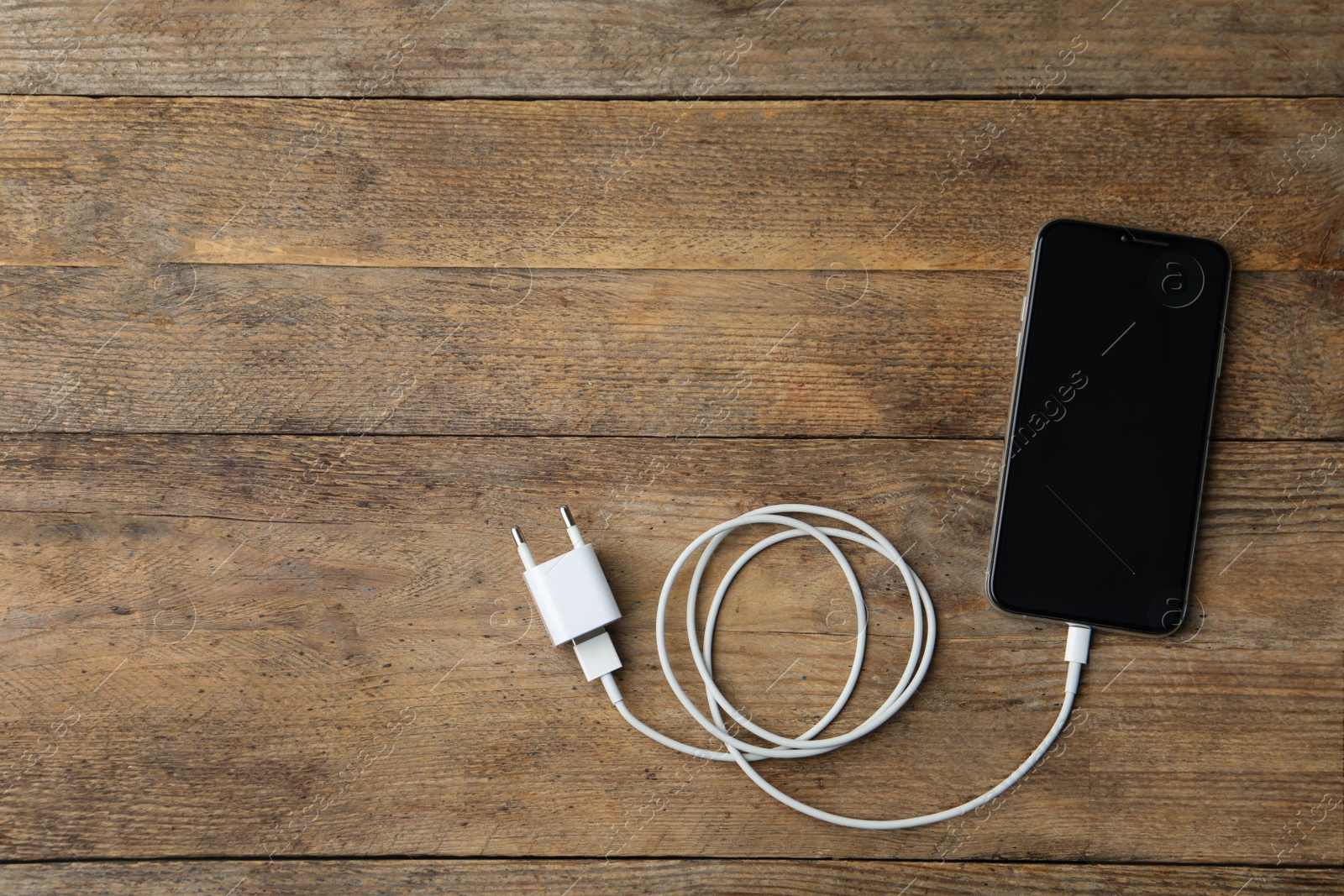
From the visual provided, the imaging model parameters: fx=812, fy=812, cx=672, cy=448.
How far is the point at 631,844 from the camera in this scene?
69cm

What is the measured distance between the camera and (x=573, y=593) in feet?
2.18

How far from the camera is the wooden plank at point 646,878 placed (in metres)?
0.69

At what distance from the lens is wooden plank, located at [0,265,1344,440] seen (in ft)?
2.34

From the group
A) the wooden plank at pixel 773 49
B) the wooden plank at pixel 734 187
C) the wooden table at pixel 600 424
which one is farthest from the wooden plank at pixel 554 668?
the wooden plank at pixel 773 49

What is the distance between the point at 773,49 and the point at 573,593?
1.66 ft

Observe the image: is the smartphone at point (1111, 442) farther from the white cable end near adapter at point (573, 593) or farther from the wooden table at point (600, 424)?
the white cable end near adapter at point (573, 593)

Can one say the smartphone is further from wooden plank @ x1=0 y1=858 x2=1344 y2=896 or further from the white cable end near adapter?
the white cable end near adapter

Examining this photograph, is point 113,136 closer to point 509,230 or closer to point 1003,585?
point 509,230

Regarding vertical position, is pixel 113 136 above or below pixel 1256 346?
above

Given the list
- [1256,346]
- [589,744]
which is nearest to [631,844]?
[589,744]

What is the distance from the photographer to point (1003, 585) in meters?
0.70

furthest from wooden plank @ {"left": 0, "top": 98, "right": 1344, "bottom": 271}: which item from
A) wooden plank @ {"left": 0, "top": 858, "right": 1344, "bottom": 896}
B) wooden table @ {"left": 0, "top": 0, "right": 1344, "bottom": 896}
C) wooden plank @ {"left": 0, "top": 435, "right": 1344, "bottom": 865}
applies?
wooden plank @ {"left": 0, "top": 858, "right": 1344, "bottom": 896}

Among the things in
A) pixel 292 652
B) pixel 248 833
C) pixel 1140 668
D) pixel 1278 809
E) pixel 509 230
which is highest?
pixel 509 230

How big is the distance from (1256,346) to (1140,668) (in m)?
0.30
